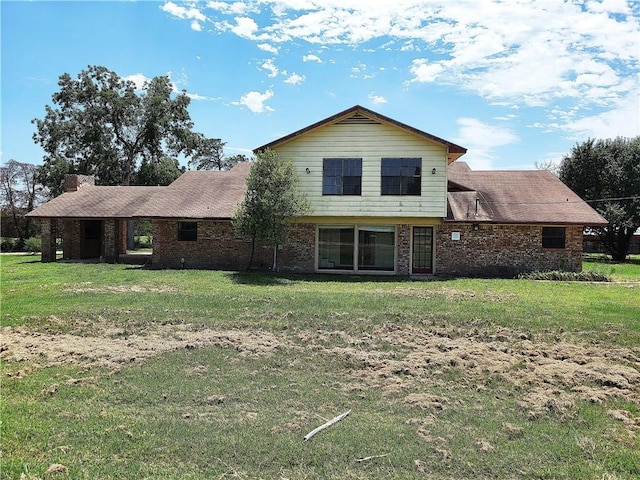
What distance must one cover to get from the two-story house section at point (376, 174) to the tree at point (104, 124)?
25.4m

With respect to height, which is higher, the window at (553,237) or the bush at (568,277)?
the window at (553,237)

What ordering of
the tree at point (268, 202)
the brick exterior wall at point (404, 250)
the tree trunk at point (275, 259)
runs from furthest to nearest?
the tree trunk at point (275, 259)
the brick exterior wall at point (404, 250)
the tree at point (268, 202)

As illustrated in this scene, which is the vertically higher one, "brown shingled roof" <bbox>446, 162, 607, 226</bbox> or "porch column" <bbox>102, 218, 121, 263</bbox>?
"brown shingled roof" <bbox>446, 162, 607, 226</bbox>

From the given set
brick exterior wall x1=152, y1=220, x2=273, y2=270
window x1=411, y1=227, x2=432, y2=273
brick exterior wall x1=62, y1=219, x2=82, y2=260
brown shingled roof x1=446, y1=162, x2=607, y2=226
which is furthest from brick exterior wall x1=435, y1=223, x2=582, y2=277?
brick exterior wall x1=62, y1=219, x2=82, y2=260

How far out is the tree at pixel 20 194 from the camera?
37.9 m

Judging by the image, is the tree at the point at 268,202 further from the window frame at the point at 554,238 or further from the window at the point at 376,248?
the window frame at the point at 554,238

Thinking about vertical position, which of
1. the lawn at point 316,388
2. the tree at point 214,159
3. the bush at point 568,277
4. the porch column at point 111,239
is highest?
the tree at point 214,159

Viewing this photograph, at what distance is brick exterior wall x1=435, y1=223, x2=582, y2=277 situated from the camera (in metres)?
18.8

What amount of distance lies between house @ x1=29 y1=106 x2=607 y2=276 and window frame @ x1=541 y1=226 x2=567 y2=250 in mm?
40

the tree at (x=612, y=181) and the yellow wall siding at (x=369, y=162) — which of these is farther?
the tree at (x=612, y=181)

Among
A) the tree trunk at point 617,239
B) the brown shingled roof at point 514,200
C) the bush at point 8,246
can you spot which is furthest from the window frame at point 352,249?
the bush at point 8,246

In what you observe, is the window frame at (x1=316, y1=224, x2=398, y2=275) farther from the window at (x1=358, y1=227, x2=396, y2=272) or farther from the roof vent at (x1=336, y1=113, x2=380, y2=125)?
the roof vent at (x1=336, y1=113, x2=380, y2=125)

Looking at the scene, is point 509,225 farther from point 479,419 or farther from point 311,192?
point 479,419

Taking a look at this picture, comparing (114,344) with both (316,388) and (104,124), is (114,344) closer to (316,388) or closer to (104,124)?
(316,388)
